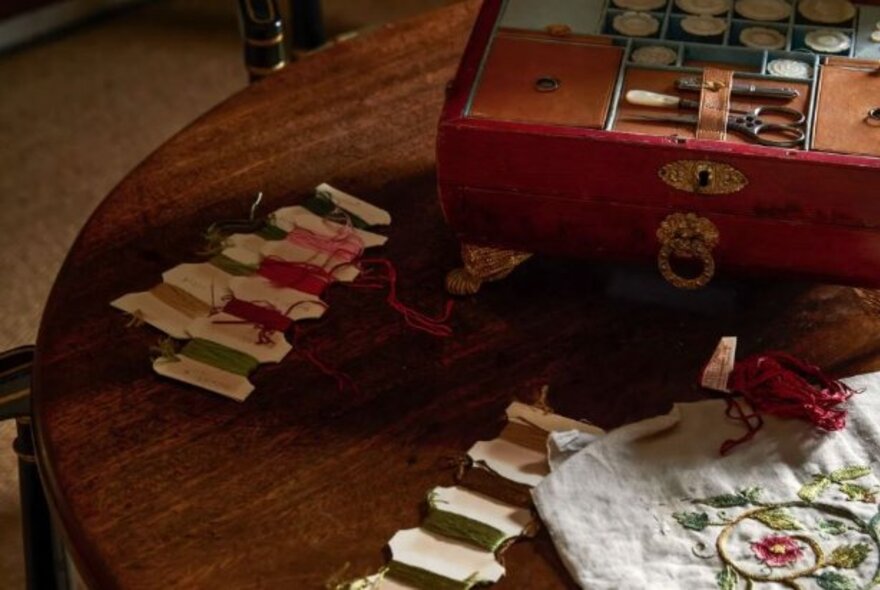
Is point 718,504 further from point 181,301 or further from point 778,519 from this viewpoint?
point 181,301

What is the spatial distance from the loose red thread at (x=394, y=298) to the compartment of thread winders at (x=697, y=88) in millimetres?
242

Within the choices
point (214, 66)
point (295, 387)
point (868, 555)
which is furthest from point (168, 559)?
point (214, 66)

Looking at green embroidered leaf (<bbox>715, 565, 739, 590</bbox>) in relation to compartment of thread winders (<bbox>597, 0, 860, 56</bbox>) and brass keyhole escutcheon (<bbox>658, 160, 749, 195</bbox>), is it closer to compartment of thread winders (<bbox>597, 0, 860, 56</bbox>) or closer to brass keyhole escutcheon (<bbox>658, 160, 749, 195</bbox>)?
brass keyhole escutcheon (<bbox>658, 160, 749, 195</bbox>)

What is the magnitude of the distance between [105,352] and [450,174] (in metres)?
0.36

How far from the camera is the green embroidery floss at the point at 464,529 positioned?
1.03 metres

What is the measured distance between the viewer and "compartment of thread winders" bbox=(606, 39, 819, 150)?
1.21m

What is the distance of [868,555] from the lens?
1.01 metres

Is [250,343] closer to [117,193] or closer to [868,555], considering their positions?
[117,193]

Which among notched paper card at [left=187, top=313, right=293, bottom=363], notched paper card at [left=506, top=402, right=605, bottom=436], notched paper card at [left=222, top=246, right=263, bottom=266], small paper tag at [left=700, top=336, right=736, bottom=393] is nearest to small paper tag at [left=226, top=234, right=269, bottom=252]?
notched paper card at [left=222, top=246, right=263, bottom=266]

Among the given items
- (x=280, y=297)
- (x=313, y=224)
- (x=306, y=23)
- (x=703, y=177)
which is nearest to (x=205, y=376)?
(x=280, y=297)

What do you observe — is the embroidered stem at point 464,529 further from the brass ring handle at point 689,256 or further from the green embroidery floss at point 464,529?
the brass ring handle at point 689,256

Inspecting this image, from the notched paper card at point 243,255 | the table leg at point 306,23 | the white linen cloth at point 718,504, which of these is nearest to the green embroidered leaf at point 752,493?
the white linen cloth at point 718,504

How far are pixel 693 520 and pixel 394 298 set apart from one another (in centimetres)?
38

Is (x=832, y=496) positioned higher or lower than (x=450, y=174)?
lower
